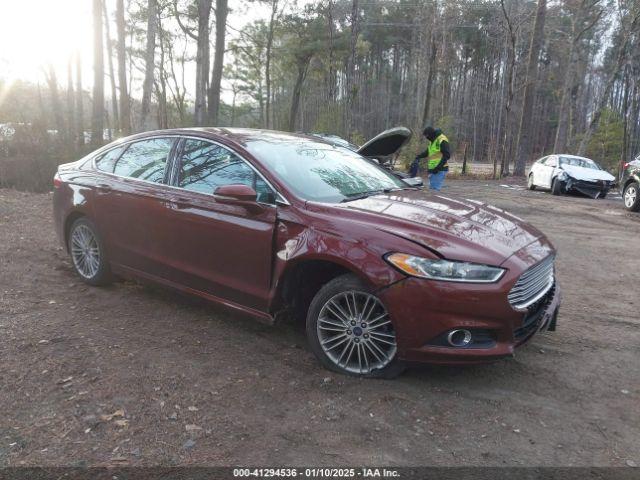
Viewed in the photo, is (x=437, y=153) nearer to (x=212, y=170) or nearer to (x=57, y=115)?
(x=212, y=170)

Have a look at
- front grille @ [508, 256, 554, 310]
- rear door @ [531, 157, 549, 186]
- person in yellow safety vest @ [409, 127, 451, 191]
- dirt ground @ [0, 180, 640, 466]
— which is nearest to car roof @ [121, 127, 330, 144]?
dirt ground @ [0, 180, 640, 466]

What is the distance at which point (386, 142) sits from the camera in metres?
7.16

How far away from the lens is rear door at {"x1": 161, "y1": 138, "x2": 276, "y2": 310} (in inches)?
149

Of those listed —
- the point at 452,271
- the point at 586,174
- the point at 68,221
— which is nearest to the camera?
the point at 452,271

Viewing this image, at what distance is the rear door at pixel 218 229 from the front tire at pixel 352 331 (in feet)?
1.61

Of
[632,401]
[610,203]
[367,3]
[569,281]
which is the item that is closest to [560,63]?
[367,3]

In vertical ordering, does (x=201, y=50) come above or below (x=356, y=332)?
above

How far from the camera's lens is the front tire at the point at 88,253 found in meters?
5.06

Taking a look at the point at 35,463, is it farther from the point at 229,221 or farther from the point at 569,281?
the point at 569,281

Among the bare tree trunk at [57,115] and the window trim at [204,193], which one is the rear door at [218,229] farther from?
the bare tree trunk at [57,115]

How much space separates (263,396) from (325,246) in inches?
41.1

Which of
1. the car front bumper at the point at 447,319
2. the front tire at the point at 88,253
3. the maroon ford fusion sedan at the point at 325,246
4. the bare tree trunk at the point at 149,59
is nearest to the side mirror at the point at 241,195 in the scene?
the maroon ford fusion sedan at the point at 325,246

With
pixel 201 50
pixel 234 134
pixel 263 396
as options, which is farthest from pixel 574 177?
pixel 263 396

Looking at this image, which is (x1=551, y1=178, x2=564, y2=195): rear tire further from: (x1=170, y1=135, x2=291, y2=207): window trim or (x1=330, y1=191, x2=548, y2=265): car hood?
(x1=170, y1=135, x2=291, y2=207): window trim
